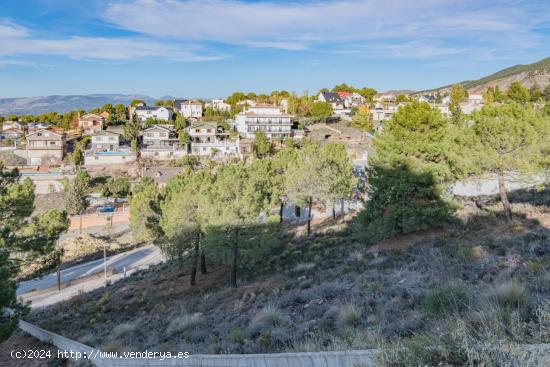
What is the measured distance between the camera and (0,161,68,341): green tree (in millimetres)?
15797

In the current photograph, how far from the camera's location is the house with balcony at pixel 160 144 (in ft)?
259

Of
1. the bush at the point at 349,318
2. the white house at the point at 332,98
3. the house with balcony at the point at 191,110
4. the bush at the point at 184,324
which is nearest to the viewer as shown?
the bush at the point at 349,318

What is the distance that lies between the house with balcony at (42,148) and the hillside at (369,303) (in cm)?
6053

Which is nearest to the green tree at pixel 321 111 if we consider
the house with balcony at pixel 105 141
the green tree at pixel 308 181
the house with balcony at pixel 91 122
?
the house with balcony at pixel 105 141

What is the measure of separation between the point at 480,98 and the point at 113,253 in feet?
364

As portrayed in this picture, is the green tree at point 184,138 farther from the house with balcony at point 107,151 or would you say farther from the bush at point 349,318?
the bush at point 349,318

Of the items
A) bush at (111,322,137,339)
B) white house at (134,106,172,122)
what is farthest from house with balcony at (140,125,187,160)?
bush at (111,322,137,339)

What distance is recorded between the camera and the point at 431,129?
20234mm

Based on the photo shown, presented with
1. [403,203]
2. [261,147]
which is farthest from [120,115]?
[403,203]

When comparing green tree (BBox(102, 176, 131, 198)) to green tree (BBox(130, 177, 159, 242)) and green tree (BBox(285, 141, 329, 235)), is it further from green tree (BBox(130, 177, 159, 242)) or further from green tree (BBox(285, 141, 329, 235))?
green tree (BBox(285, 141, 329, 235))

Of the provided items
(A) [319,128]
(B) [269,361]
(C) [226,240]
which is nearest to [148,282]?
(C) [226,240]

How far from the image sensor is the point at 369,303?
10656 millimetres

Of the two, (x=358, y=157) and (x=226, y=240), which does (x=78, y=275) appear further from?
(x=358, y=157)

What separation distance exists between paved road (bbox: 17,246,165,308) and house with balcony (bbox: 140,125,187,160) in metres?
38.7
